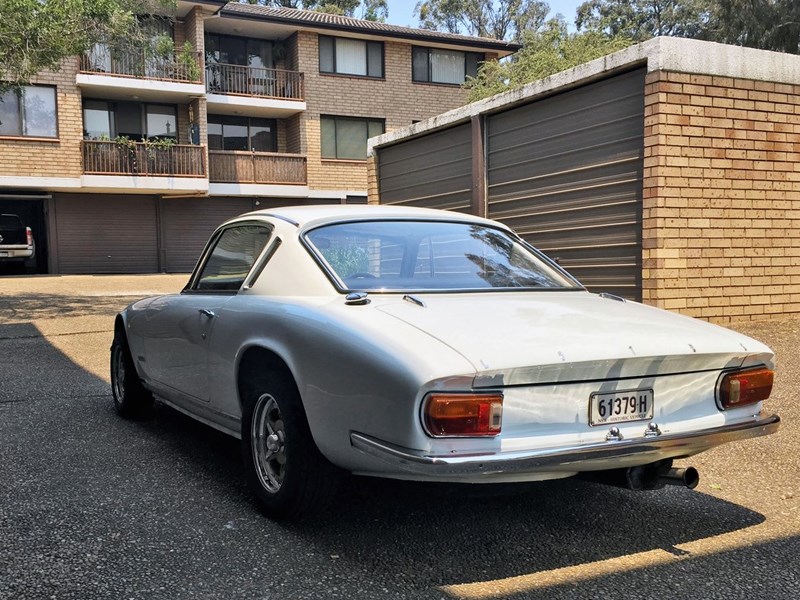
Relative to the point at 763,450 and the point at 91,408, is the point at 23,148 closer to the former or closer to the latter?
the point at 91,408

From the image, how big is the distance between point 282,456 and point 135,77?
76.6 feet

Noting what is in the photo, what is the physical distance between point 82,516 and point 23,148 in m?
22.5

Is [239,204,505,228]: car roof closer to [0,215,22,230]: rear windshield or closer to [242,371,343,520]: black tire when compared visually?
[242,371,343,520]: black tire

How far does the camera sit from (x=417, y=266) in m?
4.04

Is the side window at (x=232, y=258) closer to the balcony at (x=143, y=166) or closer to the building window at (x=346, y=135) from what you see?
the balcony at (x=143, y=166)

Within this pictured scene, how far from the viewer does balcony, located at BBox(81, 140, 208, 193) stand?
23.9 meters

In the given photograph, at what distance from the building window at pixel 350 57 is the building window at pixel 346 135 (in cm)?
175

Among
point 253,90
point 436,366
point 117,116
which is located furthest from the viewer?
point 253,90

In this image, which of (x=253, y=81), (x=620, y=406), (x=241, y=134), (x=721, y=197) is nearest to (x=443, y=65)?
(x=253, y=81)

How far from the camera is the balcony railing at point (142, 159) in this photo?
23953 millimetres

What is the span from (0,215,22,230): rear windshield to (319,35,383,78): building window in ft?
37.6

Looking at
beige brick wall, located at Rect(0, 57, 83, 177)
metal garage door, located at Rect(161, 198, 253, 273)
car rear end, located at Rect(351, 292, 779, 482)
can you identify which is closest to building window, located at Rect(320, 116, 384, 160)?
metal garage door, located at Rect(161, 198, 253, 273)

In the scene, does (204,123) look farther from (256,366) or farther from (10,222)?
(256,366)

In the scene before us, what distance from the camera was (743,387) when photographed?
132 inches
